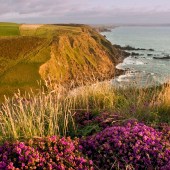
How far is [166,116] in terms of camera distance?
34.8 feet

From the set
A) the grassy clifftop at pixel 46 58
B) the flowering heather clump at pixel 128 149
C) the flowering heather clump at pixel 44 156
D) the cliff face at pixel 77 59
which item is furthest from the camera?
the cliff face at pixel 77 59

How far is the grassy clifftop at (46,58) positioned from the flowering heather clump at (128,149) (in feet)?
79.7

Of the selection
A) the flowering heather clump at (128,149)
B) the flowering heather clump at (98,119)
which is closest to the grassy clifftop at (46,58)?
the flowering heather clump at (98,119)

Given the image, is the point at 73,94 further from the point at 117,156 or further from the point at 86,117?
the point at 117,156

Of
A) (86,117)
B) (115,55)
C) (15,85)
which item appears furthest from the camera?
(115,55)

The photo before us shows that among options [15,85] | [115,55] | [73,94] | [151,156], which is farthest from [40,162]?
[115,55]

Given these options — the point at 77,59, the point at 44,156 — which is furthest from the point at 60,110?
the point at 77,59

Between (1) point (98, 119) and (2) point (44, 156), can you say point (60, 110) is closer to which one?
(1) point (98, 119)

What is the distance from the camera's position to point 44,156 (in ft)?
21.2

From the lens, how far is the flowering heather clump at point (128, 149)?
6.79 m

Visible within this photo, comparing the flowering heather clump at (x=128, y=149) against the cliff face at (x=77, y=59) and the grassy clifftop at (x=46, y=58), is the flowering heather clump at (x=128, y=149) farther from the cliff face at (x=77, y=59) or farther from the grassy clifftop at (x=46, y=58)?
the cliff face at (x=77, y=59)

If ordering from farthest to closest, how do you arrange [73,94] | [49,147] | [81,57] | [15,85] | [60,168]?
1. [81,57]
2. [15,85]
3. [73,94]
4. [49,147]
5. [60,168]

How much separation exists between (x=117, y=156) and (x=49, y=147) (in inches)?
53.6

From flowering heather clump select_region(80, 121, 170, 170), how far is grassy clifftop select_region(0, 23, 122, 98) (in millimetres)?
24286
